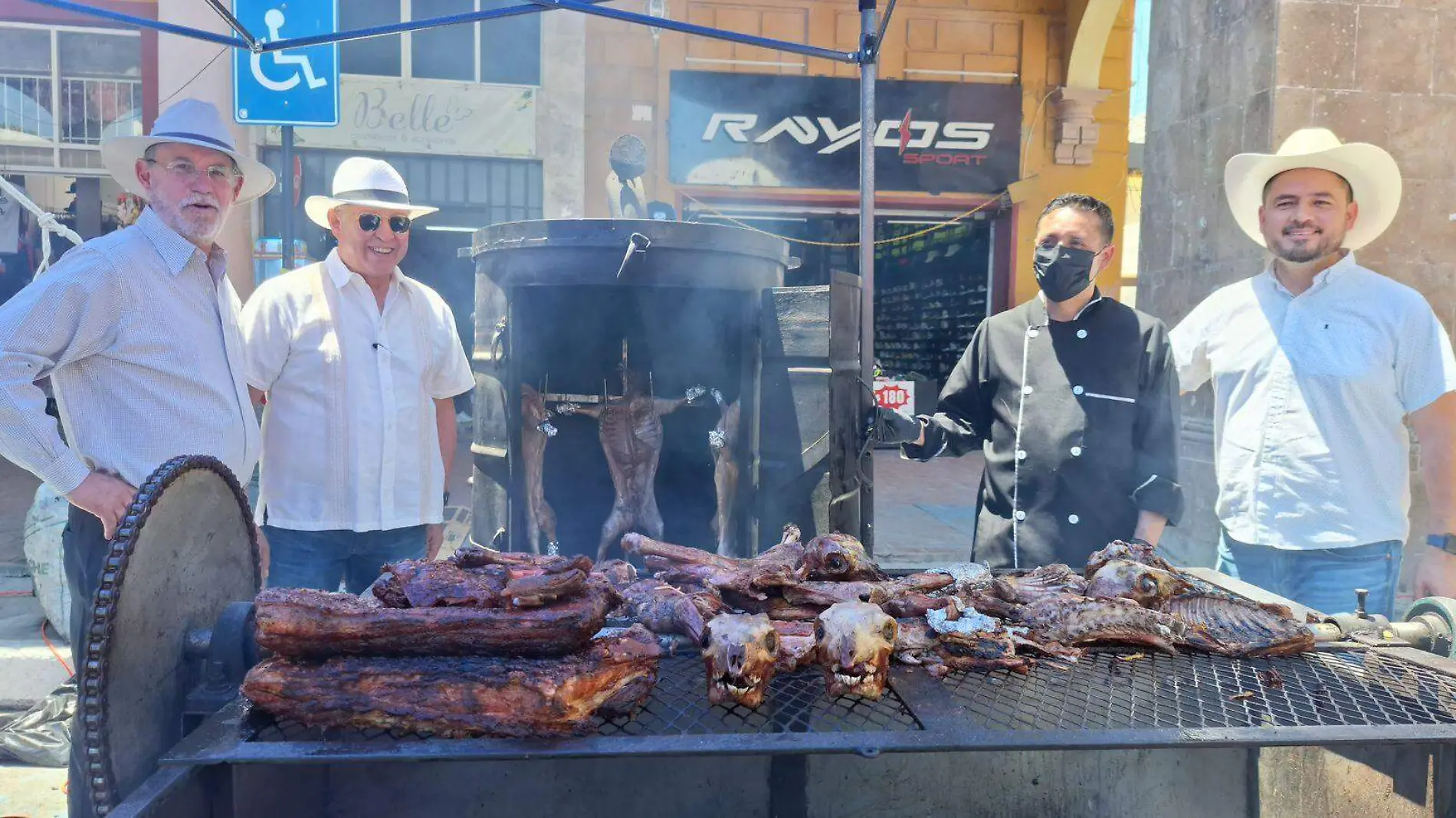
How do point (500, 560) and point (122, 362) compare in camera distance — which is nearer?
point (500, 560)

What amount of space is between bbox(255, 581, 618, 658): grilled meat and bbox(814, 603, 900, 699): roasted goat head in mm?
573

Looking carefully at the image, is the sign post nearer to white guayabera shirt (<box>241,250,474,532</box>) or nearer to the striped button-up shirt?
white guayabera shirt (<box>241,250,474,532</box>)

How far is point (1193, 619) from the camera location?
2521 mm

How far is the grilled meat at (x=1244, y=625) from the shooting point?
2383mm

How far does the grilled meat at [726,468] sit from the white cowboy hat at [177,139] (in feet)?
7.72

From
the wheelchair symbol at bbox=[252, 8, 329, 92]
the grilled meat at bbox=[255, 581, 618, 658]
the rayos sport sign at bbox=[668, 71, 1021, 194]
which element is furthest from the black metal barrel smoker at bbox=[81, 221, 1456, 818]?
the rayos sport sign at bbox=[668, 71, 1021, 194]

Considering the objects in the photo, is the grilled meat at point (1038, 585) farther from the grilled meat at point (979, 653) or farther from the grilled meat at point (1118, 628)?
the grilled meat at point (979, 653)

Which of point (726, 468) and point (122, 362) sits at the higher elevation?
point (122, 362)

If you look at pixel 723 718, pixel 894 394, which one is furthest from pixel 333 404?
pixel 894 394

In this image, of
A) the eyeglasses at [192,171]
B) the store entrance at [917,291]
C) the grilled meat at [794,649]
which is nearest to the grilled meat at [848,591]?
the grilled meat at [794,649]

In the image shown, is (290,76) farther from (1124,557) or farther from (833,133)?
(833,133)

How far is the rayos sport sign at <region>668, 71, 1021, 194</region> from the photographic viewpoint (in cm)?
1119

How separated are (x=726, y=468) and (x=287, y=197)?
9.49 feet

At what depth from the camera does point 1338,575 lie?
339 cm
